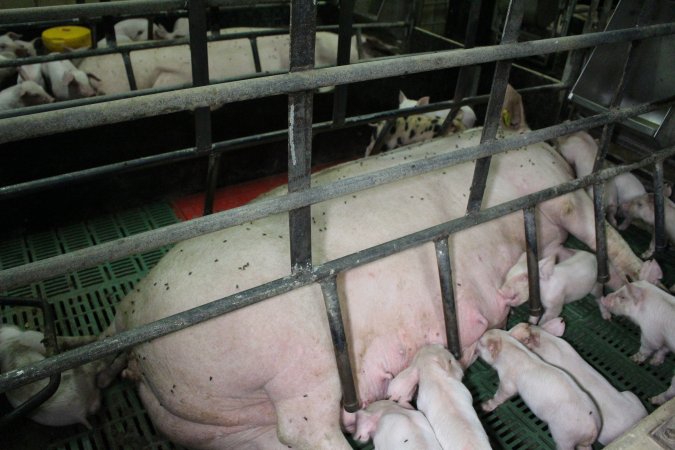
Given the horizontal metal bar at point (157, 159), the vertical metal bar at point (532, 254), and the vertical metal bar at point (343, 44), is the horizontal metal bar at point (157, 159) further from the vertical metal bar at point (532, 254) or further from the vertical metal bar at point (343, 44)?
the vertical metal bar at point (532, 254)

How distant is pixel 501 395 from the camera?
6.57 feet

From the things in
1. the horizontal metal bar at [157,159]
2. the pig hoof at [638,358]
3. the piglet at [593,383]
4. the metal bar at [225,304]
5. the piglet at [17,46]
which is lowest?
the pig hoof at [638,358]

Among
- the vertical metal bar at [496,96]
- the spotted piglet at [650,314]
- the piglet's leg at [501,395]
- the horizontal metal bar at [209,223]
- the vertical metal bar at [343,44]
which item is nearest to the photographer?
the horizontal metal bar at [209,223]

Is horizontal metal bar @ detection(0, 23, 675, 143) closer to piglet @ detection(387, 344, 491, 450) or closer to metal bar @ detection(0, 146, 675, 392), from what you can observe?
metal bar @ detection(0, 146, 675, 392)

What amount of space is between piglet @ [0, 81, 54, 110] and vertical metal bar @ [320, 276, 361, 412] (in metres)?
3.12

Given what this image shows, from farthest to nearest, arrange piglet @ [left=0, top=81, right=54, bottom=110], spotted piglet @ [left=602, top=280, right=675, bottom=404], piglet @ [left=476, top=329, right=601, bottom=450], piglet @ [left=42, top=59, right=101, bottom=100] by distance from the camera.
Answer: piglet @ [left=42, top=59, right=101, bottom=100]
piglet @ [left=0, top=81, right=54, bottom=110]
spotted piglet @ [left=602, top=280, right=675, bottom=404]
piglet @ [left=476, top=329, right=601, bottom=450]

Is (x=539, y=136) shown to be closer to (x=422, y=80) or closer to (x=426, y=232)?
(x=426, y=232)

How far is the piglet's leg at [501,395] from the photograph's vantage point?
1.97 metres

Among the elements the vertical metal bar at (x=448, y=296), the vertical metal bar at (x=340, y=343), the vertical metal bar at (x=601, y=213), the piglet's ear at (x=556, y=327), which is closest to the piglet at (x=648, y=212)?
the vertical metal bar at (x=601, y=213)

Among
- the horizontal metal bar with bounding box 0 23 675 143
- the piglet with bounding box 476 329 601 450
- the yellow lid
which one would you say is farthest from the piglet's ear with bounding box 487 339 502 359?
the yellow lid

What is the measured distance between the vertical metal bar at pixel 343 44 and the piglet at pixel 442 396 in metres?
1.29

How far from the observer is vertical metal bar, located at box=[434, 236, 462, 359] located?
1.87m

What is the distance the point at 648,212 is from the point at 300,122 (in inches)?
91.7

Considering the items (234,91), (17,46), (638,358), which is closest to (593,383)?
(638,358)
